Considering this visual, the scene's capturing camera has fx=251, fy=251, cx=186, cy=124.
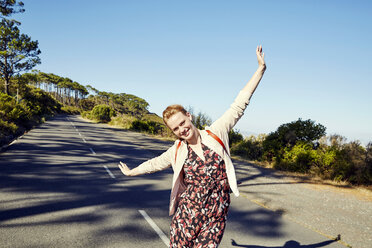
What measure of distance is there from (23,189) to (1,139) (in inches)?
341

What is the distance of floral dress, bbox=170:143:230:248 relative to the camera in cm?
220

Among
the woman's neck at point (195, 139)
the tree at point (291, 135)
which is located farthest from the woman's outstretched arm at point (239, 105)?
the tree at point (291, 135)


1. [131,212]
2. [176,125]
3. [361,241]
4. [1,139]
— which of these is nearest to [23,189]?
[131,212]

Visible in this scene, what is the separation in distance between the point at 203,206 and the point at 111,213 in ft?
10.5

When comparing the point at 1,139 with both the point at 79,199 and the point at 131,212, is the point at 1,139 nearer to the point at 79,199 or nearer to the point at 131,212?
the point at 79,199

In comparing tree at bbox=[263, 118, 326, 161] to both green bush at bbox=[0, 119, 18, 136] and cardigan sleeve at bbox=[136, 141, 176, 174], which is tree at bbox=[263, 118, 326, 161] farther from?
green bush at bbox=[0, 119, 18, 136]

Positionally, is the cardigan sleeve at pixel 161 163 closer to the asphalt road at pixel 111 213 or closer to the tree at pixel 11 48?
the asphalt road at pixel 111 213

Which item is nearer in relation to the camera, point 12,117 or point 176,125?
point 176,125

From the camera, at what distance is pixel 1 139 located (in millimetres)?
12547

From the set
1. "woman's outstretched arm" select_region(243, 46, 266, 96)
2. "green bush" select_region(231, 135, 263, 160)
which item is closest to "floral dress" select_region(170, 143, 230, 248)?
"woman's outstretched arm" select_region(243, 46, 266, 96)

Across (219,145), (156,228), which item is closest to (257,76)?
(219,145)

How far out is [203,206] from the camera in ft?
7.20

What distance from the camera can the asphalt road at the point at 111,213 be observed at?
3850mm

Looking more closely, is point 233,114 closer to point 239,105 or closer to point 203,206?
point 239,105
